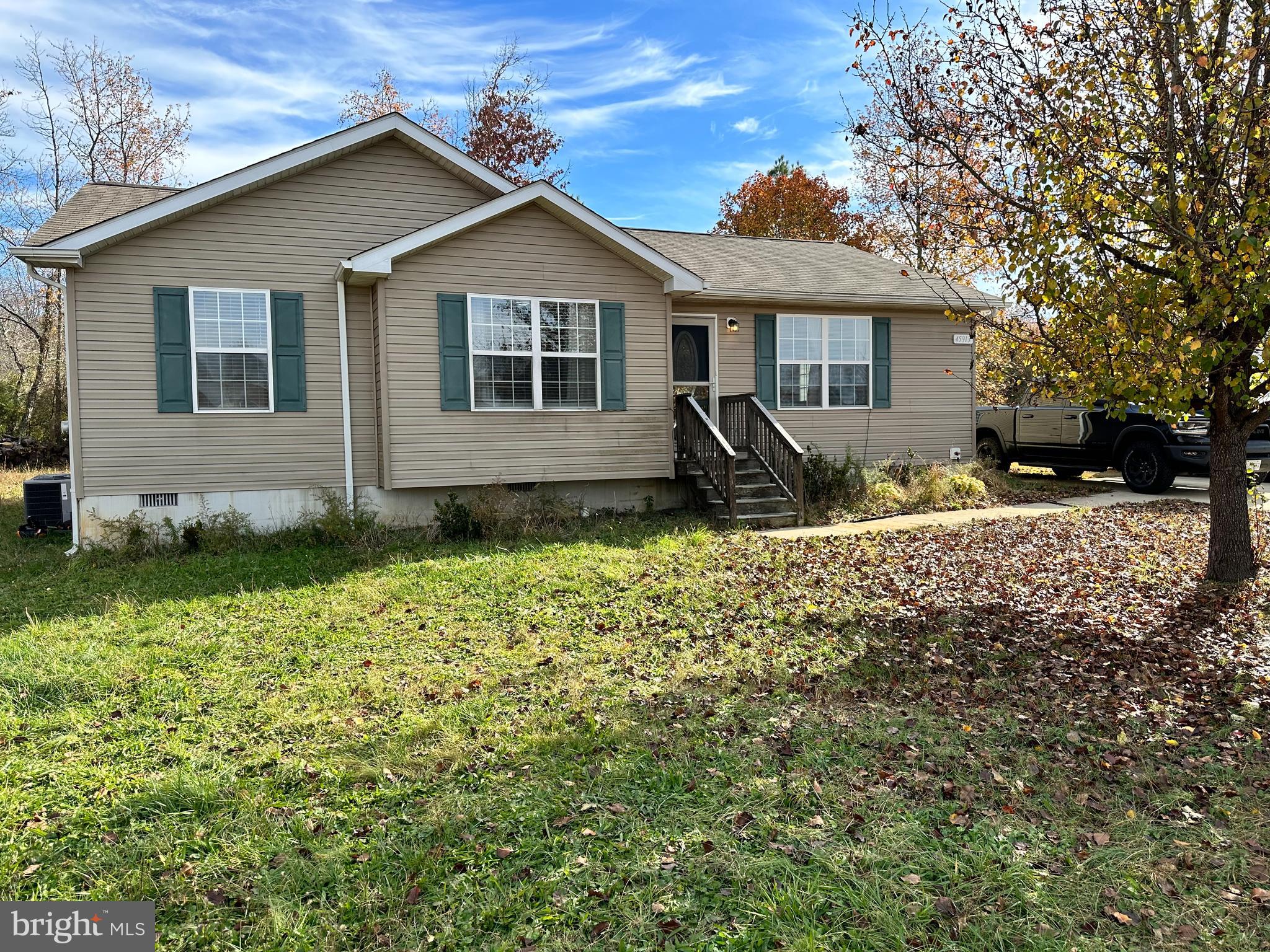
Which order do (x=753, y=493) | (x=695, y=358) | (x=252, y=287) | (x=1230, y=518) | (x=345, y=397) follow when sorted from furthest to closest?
(x=695, y=358) < (x=753, y=493) < (x=345, y=397) < (x=252, y=287) < (x=1230, y=518)

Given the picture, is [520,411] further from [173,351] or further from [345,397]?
[173,351]

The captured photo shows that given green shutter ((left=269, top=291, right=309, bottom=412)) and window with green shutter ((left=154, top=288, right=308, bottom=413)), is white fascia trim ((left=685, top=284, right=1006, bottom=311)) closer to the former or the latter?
green shutter ((left=269, top=291, right=309, bottom=412))

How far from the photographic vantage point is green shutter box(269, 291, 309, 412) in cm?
995

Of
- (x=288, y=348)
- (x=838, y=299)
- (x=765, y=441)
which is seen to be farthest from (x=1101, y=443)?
(x=288, y=348)

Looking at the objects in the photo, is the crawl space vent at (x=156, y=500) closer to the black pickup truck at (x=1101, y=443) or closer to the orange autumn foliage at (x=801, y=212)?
the black pickup truck at (x=1101, y=443)

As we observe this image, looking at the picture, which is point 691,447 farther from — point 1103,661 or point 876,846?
point 876,846

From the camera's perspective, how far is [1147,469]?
13.2 m

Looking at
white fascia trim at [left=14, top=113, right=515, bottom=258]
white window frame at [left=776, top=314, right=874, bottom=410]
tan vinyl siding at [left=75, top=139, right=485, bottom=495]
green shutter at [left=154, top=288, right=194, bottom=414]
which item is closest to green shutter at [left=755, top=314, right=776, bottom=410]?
white window frame at [left=776, top=314, right=874, bottom=410]

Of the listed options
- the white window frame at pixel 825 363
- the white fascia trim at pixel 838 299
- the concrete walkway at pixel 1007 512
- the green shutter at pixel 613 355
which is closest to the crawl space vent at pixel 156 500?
the green shutter at pixel 613 355

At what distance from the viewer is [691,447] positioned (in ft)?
37.5

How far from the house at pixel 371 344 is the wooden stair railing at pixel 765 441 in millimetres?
41

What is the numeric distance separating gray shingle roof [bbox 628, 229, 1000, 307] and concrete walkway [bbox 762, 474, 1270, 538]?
10.8ft

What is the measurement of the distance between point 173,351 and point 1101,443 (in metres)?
14.9

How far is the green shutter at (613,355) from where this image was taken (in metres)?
10.7
